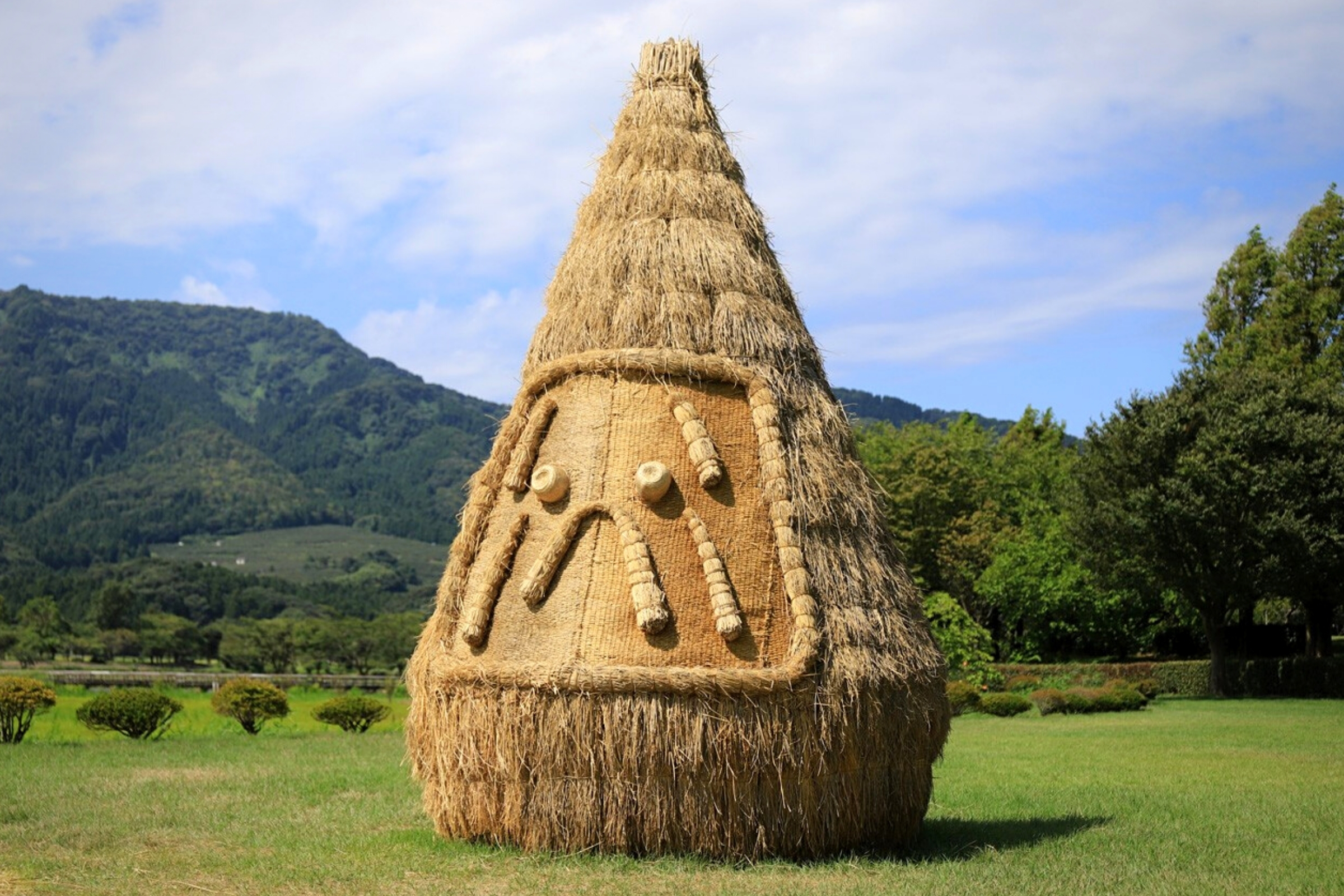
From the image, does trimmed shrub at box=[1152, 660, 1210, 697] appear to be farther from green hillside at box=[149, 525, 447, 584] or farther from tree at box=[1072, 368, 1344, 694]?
green hillside at box=[149, 525, 447, 584]

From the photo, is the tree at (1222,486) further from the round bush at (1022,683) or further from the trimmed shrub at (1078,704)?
the trimmed shrub at (1078,704)

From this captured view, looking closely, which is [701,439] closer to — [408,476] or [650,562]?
[650,562]

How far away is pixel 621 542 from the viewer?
1005cm

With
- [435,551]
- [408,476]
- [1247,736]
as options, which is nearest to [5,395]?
[408,476]

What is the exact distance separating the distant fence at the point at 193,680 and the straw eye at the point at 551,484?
29112 millimetres

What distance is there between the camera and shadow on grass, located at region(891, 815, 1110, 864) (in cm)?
1045

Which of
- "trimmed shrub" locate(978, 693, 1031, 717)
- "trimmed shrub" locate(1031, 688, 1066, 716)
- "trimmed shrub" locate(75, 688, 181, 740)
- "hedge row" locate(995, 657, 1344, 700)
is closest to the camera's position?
"trimmed shrub" locate(75, 688, 181, 740)

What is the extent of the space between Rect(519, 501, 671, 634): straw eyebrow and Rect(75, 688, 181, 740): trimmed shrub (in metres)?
13.9

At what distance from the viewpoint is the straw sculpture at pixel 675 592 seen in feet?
31.0

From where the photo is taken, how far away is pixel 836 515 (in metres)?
10.6

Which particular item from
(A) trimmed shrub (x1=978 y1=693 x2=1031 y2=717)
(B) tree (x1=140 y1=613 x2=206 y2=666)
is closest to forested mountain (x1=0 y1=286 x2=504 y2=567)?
(B) tree (x1=140 y1=613 x2=206 y2=666)

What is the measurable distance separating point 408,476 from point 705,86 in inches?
7238

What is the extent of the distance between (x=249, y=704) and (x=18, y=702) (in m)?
4.42

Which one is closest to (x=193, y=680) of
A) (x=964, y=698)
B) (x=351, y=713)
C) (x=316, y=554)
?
(x=351, y=713)
